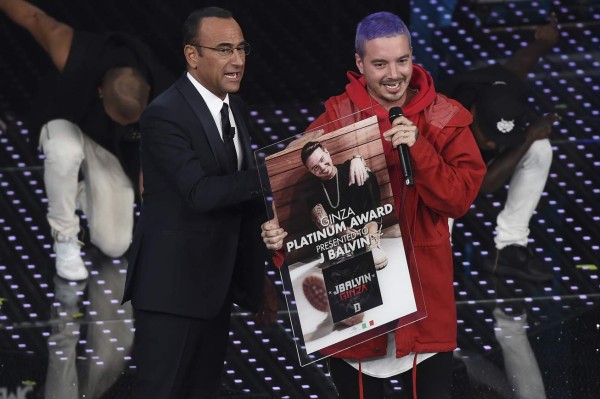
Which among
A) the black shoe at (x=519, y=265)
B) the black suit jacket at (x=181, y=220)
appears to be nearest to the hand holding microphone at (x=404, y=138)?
the black suit jacket at (x=181, y=220)

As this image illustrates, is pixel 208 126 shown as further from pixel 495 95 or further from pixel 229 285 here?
pixel 495 95

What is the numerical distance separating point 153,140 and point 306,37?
316 cm

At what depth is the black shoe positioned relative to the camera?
5.08 meters

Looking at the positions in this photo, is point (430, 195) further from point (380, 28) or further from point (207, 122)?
point (207, 122)

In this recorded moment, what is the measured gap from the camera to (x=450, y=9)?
6.00 meters

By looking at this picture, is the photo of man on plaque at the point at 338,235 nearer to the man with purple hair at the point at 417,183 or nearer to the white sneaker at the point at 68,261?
the man with purple hair at the point at 417,183

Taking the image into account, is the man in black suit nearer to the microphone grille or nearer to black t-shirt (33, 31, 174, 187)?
the microphone grille

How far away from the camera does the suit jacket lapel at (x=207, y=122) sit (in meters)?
2.97

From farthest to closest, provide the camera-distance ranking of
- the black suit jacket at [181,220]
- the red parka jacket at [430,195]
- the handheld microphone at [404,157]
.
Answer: the black suit jacket at [181,220]
the red parka jacket at [430,195]
the handheld microphone at [404,157]

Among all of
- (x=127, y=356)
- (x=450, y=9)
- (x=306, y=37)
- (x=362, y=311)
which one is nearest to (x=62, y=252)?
(x=127, y=356)

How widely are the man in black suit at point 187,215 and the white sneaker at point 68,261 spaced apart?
7.05 ft

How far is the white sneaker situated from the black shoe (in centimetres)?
169

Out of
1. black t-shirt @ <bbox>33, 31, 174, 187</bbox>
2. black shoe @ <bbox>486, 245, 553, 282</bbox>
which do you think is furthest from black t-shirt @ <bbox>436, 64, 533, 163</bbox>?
black t-shirt @ <bbox>33, 31, 174, 187</bbox>

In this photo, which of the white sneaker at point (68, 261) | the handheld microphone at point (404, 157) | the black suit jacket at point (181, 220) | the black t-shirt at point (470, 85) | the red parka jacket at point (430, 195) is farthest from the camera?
the white sneaker at point (68, 261)
